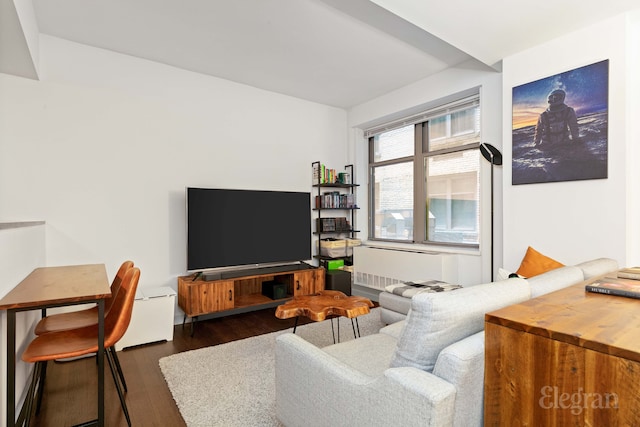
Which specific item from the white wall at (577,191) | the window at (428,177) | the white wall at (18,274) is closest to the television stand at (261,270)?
the window at (428,177)

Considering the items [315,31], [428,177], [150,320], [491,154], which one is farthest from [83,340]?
[428,177]

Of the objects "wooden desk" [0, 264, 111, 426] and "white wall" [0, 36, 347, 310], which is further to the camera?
"white wall" [0, 36, 347, 310]

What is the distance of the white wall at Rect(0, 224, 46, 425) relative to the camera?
1595 mm

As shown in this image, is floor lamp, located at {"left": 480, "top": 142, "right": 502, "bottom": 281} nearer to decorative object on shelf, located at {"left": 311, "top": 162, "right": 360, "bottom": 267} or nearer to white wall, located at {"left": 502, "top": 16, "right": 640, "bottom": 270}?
white wall, located at {"left": 502, "top": 16, "right": 640, "bottom": 270}

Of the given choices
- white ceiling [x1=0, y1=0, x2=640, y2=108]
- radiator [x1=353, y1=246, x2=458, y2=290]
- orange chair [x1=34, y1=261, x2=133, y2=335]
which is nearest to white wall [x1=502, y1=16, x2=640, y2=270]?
white ceiling [x1=0, y1=0, x2=640, y2=108]

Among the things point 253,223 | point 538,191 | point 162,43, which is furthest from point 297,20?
point 538,191

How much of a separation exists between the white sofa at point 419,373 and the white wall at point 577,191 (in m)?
1.28

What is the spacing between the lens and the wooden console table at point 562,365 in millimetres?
814

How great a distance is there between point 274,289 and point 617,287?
312 cm

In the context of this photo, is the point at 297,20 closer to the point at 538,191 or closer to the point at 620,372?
the point at 538,191

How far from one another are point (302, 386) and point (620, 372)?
117cm

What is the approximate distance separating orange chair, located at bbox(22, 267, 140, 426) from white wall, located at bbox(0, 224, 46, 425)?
104mm

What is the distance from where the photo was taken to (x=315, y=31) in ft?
9.62

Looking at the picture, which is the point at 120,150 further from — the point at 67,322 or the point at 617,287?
the point at 617,287
